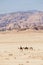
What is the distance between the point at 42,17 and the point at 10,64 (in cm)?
17348

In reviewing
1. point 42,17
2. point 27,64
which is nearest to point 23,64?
point 27,64

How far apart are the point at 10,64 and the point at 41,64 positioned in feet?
5.15

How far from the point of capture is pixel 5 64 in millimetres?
11359

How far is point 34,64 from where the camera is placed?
11.3m

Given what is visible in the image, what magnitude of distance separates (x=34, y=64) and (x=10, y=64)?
1.22 metres

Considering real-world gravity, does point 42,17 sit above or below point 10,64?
below

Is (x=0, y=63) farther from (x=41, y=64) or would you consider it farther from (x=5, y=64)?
(x=41, y=64)

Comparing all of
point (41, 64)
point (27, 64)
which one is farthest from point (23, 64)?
point (41, 64)

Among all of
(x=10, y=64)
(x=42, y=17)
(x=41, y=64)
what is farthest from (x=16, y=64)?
(x=42, y=17)

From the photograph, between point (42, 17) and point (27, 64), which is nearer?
point (27, 64)

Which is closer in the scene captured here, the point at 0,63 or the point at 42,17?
the point at 0,63

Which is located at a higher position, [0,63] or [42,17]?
[0,63]

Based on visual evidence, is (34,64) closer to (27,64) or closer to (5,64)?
(27,64)

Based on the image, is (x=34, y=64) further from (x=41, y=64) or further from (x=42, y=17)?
(x=42, y=17)
